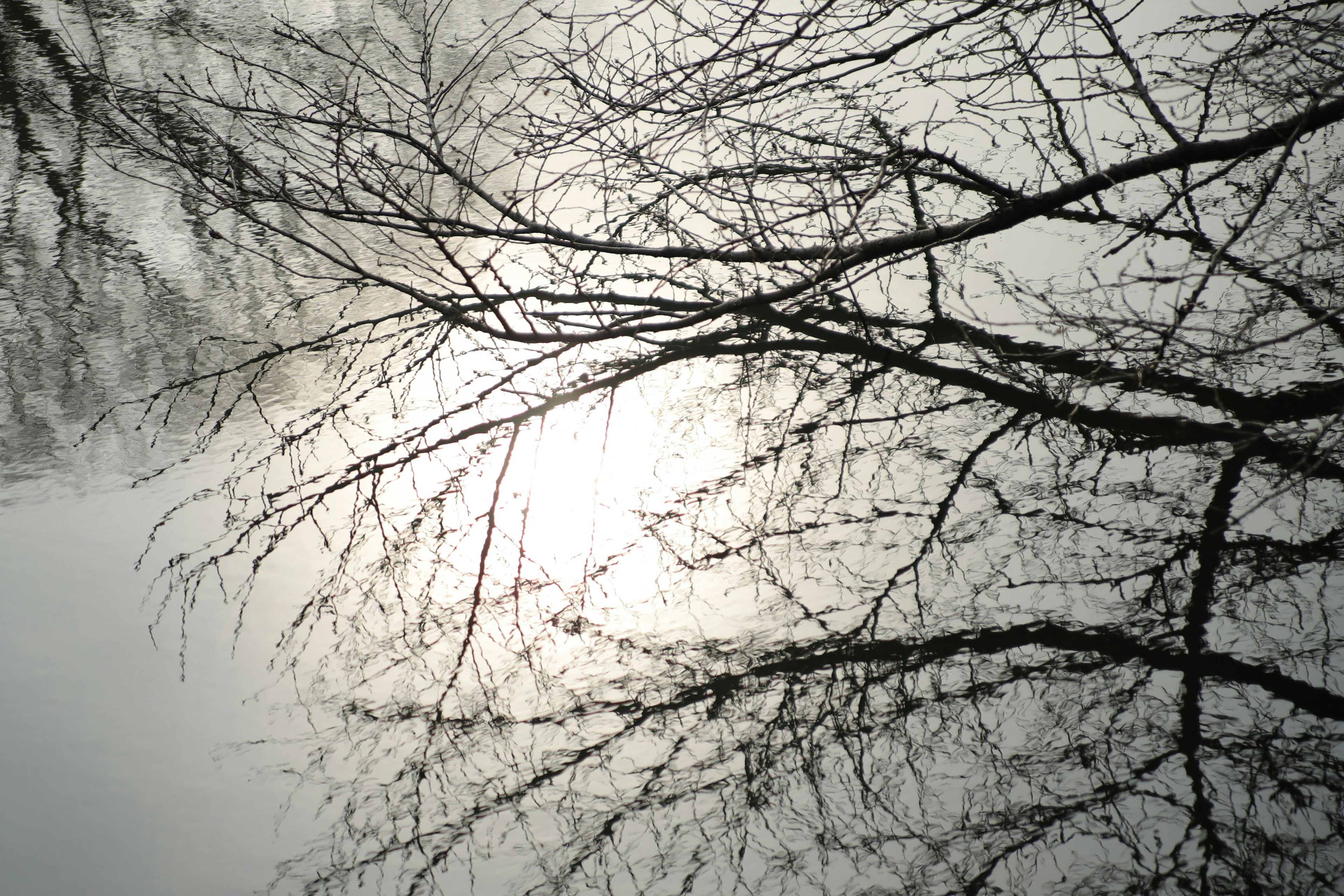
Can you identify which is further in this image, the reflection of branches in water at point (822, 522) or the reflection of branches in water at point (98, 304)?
the reflection of branches in water at point (98, 304)

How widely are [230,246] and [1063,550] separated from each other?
3292 millimetres

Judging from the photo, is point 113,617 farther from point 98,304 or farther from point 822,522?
point 98,304

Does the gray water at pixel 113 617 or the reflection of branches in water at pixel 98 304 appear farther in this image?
the reflection of branches in water at pixel 98 304

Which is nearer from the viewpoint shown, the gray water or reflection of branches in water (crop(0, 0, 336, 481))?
the gray water

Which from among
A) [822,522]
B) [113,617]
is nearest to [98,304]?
[113,617]

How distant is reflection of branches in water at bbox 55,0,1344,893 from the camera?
156 cm

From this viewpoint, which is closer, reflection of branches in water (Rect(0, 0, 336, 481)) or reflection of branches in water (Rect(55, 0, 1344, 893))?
reflection of branches in water (Rect(55, 0, 1344, 893))

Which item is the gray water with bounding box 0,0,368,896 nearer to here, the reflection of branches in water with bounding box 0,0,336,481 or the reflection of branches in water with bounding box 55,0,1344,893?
the reflection of branches in water with bounding box 0,0,336,481

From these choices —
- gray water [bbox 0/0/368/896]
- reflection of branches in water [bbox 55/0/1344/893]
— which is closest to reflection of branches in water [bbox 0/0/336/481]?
gray water [bbox 0/0/368/896]

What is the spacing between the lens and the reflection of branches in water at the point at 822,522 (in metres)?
1.56

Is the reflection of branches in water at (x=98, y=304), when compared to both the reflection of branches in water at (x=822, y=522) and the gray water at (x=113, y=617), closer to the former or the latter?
the gray water at (x=113, y=617)

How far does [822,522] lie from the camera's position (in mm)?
2230

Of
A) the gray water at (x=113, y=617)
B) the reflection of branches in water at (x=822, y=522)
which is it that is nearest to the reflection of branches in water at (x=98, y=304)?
the gray water at (x=113, y=617)

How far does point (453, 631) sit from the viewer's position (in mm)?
1997
